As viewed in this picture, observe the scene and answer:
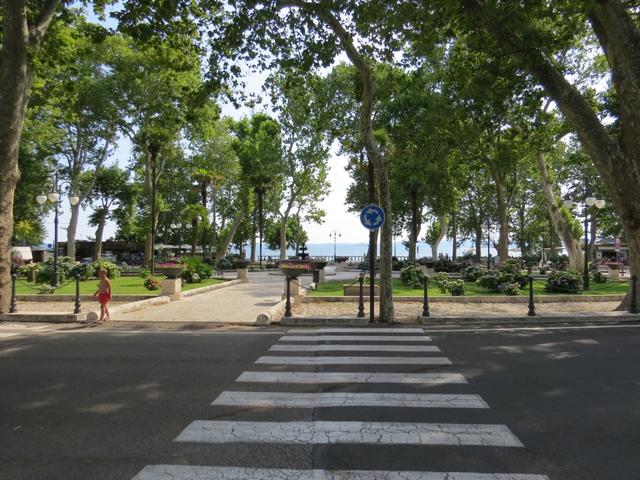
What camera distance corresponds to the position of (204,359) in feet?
24.7

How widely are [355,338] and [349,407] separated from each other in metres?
4.38

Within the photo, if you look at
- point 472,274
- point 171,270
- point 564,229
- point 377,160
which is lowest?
point 472,274

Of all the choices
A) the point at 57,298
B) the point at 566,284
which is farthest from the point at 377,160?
the point at 57,298

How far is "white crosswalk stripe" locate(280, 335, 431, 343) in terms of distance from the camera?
9.21 m

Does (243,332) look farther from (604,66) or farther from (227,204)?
(227,204)

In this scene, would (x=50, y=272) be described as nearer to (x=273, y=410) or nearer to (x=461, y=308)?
(x=461, y=308)

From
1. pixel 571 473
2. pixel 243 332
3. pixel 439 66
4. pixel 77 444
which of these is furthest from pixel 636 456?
pixel 439 66

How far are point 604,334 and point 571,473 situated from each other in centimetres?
765

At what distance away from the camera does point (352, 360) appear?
737cm

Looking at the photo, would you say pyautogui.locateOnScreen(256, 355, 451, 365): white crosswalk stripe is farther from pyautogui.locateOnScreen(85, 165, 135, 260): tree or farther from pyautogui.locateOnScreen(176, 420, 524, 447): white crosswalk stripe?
pyautogui.locateOnScreen(85, 165, 135, 260): tree

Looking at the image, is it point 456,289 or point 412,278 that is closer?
point 456,289

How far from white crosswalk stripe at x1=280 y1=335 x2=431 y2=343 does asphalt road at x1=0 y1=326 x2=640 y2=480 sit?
2.69 feet

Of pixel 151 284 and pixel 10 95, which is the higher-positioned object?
pixel 10 95

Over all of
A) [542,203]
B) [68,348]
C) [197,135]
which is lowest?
[68,348]
